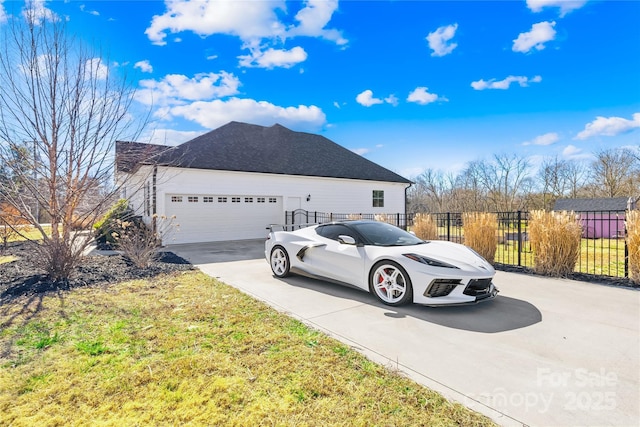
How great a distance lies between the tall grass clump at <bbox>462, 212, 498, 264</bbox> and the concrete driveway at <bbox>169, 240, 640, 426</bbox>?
5.65 feet

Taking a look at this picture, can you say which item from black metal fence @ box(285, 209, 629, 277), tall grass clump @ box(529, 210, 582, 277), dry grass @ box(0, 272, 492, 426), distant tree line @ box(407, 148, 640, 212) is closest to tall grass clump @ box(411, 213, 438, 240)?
black metal fence @ box(285, 209, 629, 277)

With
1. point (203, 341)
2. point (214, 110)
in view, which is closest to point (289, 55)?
point (214, 110)

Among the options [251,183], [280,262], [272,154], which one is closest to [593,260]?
[280,262]

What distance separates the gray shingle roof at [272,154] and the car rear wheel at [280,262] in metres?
7.22

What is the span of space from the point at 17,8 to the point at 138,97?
2126 millimetres

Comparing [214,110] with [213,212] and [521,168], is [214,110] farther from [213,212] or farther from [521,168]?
[521,168]

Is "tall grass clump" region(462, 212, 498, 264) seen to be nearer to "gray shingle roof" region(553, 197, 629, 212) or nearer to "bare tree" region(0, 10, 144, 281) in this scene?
"bare tree" region(0, 10, 144, 281)

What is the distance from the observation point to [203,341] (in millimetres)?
3037

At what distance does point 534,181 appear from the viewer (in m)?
28.1

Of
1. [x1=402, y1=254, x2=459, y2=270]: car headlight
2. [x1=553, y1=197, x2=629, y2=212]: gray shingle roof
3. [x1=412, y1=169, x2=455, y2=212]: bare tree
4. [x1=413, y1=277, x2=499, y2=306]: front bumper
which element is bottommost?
[x1=413, y1=277, x2=499, y2=306]: front bumper

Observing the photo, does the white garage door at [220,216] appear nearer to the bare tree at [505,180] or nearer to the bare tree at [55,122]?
the bare tree at [55,122]

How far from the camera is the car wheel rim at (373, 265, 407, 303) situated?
4023mm

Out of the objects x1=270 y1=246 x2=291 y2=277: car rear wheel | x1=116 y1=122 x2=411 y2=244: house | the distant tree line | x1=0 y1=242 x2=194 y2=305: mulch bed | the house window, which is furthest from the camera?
the distant tree line

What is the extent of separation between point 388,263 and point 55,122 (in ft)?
19.8
